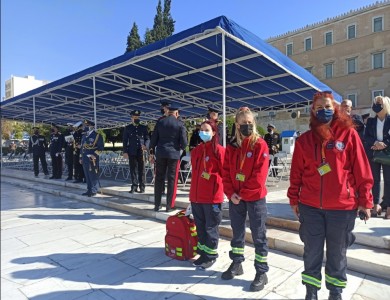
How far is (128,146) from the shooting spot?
721cm

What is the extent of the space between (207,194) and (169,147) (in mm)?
2038

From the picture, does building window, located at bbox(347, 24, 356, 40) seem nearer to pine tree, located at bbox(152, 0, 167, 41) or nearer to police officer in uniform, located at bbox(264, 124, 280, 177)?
pine tree, located at bbox(152, 0, 167, 41)

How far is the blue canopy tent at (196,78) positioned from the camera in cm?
585

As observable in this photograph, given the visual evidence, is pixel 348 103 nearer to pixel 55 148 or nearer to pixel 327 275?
pixel 327 275

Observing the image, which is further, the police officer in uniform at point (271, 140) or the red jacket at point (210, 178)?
the police officer in uniform at point (271, 140)

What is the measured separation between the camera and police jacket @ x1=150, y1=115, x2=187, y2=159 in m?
5.52

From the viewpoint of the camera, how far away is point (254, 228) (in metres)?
3.14

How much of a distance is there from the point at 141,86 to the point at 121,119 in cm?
917

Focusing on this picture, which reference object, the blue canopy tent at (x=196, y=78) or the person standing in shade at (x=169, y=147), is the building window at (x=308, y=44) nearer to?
the blue canopy tent at (x=196, y=78)

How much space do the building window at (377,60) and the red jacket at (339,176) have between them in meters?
36.7

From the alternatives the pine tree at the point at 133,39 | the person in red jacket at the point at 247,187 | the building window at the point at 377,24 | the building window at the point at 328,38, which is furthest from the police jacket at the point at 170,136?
the building window at the point at 328,38

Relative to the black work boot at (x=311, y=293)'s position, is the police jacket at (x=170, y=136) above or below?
above

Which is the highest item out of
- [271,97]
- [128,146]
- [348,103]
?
[271,97]

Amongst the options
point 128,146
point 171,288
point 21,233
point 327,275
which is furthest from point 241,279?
point 128,146
